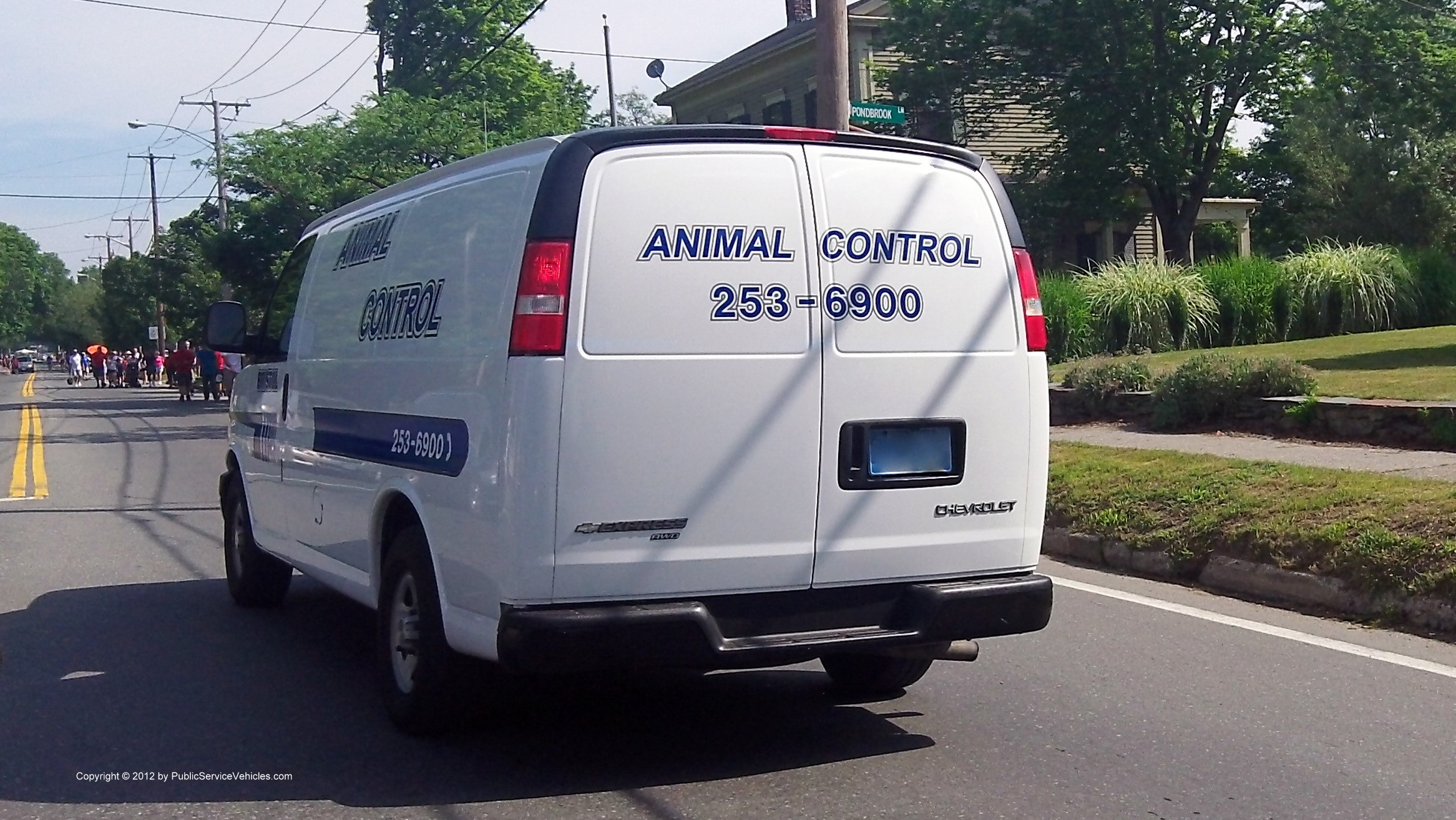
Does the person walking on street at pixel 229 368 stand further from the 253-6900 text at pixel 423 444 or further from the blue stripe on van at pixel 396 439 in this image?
the 253-6900 text at pixel 423 444

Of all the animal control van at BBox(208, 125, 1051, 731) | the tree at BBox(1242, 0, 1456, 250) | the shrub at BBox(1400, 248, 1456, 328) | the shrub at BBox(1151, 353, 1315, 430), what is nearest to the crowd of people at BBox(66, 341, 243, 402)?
the shrub at BBox(1400, 248, 1456, 328)

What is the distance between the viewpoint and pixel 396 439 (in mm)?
5773

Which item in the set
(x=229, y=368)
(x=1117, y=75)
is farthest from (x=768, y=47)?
(x=229, y=368)

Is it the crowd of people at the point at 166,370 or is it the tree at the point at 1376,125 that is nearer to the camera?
the tree at the point at 1376,125

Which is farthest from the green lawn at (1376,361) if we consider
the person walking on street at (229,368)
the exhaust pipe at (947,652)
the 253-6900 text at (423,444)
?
the person walking on street at (229,368)

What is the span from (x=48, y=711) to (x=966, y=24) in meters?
30.2

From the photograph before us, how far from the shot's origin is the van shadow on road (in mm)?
5188

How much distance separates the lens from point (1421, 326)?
22047 mm

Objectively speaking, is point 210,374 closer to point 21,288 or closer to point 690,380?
point 690,380

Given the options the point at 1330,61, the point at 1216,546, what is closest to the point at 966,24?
the point at 1330,61

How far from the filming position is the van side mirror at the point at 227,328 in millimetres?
7828

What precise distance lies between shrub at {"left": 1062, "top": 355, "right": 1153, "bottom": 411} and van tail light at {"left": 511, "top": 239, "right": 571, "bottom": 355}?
11.3 metres

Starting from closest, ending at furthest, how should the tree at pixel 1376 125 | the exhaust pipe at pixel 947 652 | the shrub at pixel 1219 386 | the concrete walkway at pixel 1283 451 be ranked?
1. the exhaust pipe at pixel 947 652
2. the concrete walkway at pixel 1283 451
3. the shrub at pixel 1219 386
4. the tree at pixel 1376 125

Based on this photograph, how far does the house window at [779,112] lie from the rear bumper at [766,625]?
116 ft
